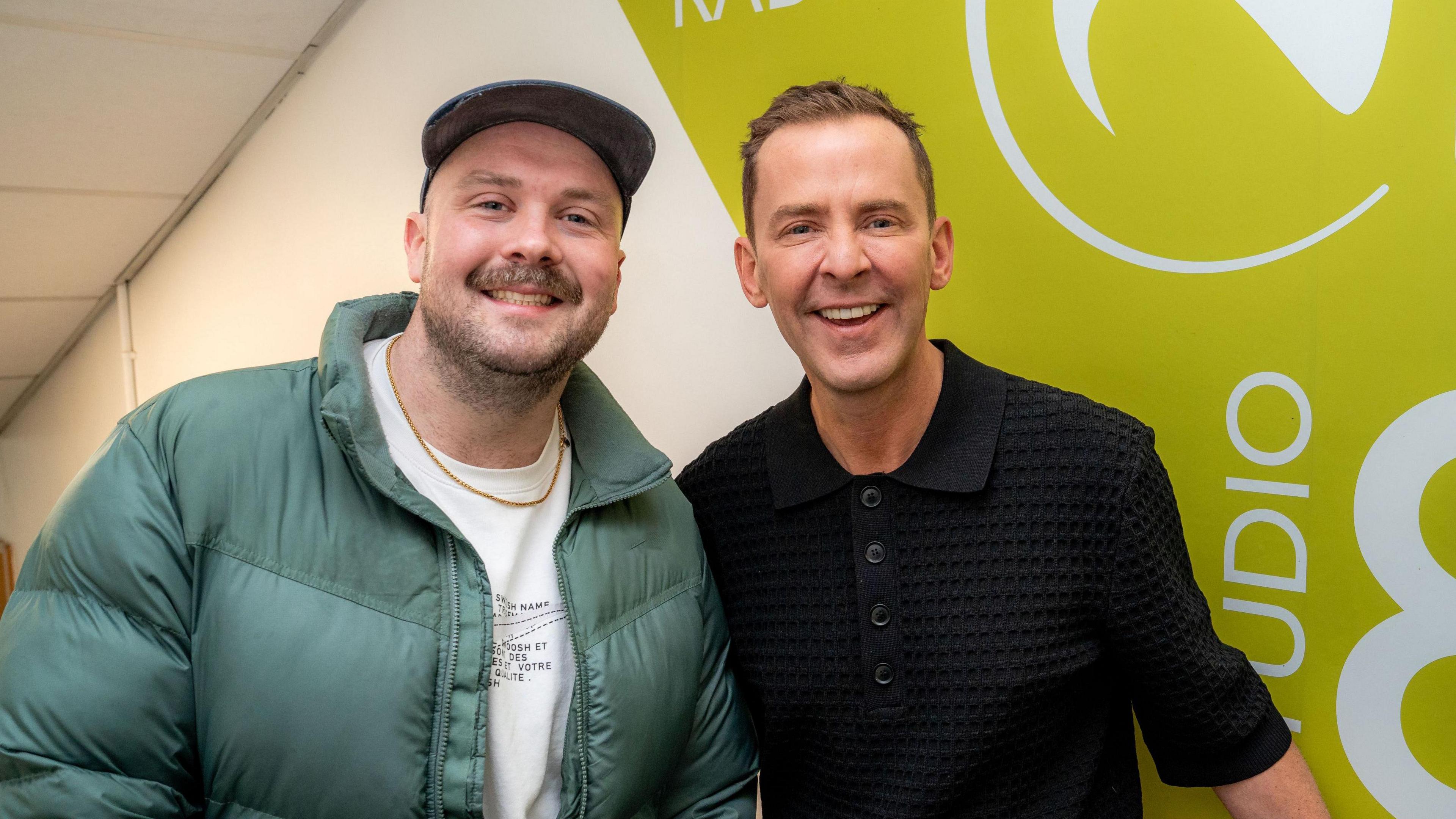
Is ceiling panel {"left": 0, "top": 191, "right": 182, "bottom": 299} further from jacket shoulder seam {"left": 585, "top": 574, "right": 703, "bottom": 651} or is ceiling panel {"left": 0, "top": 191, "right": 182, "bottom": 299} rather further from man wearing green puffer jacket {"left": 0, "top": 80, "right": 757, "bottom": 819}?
jacket shoulder seam {"left": 585, "top": 574, "right": 703, "bottom": 651}

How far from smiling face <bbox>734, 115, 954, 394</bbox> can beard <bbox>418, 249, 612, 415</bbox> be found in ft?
0.95

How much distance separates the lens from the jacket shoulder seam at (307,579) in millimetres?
1150

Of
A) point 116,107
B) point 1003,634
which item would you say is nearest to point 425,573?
point 1003,634

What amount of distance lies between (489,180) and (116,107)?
1763mm

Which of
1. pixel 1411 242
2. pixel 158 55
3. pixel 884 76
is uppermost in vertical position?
pixel 158 55

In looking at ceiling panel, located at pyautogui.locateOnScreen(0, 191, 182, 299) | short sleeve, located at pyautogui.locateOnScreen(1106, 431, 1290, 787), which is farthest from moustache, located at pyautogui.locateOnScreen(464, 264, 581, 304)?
ceiling panel, located at pyautogui.locateOnScreen(0, 191, 182, 299)

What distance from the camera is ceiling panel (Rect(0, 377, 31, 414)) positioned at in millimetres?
3682

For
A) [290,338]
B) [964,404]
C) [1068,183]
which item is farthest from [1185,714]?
[290,338]

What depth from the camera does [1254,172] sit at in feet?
4.91

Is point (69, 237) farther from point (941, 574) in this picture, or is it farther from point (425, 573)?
point (941, 574)

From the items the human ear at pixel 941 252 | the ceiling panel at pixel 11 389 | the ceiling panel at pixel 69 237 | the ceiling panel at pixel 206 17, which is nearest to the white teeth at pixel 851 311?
the human ear at pixel 941 252

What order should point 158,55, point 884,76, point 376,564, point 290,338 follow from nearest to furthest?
point 376,564 → point 884,76 → point 158,55 → point 290,338

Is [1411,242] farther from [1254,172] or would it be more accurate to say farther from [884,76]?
[884,76]

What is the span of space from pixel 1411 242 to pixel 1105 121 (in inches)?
18.2
